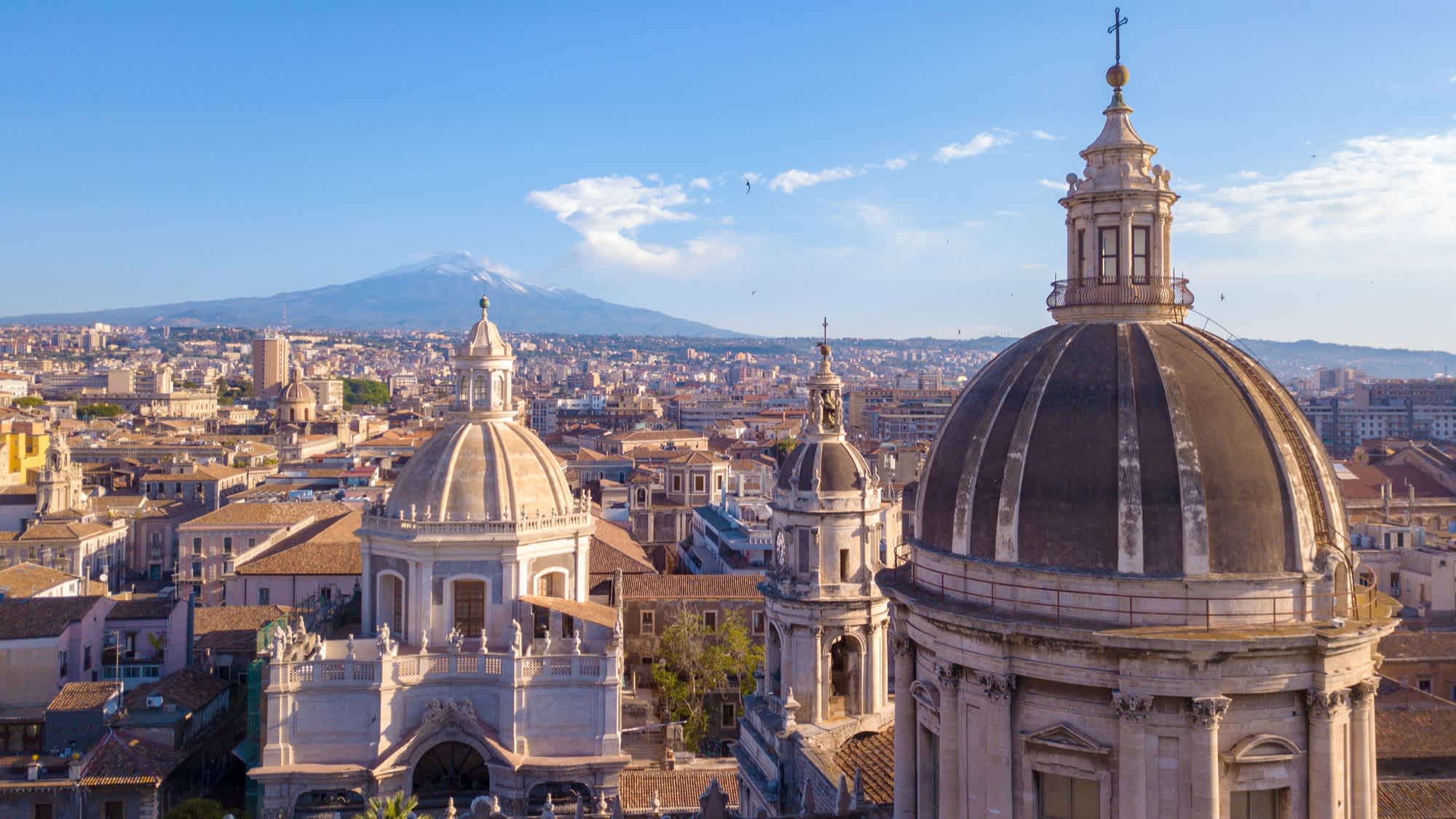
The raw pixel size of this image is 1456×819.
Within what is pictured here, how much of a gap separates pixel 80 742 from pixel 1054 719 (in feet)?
111

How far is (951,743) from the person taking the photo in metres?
17.3

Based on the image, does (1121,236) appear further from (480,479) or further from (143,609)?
(143,609)

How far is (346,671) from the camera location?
116 feet

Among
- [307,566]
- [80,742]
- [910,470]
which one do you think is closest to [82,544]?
[307,566]

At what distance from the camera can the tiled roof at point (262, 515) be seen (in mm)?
62938

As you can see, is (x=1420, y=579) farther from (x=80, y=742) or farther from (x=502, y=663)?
(x=80, y=742)

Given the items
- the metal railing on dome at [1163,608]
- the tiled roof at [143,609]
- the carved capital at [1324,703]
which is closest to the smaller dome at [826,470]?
the metal railing on dome at [1163,608]

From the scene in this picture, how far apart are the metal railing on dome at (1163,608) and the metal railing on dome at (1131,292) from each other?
470 cm

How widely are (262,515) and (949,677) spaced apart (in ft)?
177

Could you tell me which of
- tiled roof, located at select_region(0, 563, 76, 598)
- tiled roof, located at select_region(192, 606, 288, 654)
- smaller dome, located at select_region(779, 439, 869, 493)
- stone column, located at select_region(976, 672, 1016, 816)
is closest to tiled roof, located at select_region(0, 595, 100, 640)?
tiled roof, located at select_region(192, 606, 288, 654)

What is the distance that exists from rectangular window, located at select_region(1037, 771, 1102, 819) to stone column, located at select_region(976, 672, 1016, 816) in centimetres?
42

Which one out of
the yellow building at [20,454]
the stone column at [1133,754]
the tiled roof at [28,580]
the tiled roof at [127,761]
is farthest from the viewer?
the yellow building at [20,454]

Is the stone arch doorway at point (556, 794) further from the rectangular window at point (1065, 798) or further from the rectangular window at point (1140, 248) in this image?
the rectangular window at point (1140, 248)

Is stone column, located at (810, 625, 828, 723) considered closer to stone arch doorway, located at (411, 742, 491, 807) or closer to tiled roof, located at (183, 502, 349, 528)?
stone arch doorway, located at (411, 742, 491, 807)
